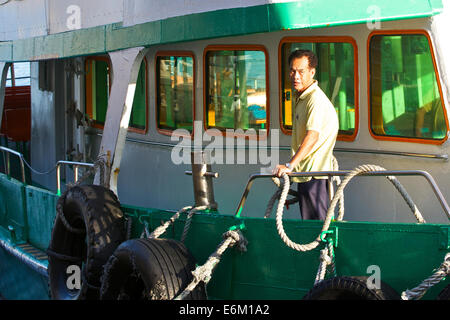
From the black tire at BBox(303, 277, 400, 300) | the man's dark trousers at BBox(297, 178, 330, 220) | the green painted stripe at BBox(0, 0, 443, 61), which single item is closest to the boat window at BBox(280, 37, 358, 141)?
the green painted stripe at BBox(0, 0, 443, 61)

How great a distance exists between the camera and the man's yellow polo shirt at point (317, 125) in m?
5.22

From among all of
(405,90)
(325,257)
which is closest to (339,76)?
(405,90)

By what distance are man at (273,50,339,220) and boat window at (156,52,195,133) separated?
2.33 meters

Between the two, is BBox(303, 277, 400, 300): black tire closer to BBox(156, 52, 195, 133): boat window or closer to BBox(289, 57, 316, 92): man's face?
BBox(289, 57, 316, 92): man's face

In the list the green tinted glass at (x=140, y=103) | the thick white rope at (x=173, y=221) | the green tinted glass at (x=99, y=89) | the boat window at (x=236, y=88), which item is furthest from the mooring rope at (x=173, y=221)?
the green tinted glass at (x=99, y=89)

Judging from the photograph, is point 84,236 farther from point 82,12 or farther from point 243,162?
point 82,12

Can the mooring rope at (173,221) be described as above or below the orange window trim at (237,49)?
below

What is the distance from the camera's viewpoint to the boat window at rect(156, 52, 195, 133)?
25.0ft

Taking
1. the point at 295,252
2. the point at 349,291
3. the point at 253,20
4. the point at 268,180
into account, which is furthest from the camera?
the point at 268,180

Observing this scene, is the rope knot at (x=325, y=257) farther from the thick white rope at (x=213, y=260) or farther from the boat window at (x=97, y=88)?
the boat window at (x=97, y=88)

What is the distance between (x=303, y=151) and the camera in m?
5.08

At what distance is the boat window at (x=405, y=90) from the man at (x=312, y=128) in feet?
2.28

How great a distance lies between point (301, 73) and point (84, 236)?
280 centimetres

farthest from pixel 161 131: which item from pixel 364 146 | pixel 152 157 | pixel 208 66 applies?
pixel 364 146
